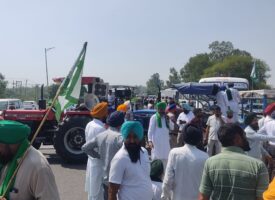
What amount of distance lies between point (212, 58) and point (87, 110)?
96.4 metres

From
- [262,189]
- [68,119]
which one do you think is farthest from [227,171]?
[68,119]

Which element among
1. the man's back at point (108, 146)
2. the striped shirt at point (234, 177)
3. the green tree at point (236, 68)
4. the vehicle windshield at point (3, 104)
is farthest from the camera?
the green tree at point (236, 68)

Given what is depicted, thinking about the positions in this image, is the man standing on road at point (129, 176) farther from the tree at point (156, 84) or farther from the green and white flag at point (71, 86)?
the tree at point (156, 84)

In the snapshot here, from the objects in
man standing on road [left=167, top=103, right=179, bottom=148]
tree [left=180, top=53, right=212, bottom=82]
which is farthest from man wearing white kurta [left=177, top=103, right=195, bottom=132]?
tree [left=180, top=53, right=212, bottom=82]

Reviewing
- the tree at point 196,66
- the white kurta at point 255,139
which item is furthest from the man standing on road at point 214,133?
the tree at point 196,66

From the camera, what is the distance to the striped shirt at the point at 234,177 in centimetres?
338

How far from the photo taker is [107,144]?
4840mm

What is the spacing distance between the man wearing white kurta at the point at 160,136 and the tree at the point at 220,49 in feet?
324

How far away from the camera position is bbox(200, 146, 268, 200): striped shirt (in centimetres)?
338

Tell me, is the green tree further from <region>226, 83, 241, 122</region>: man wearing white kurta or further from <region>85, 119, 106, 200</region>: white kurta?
<region>85, 119, 106, 200</region>: white kurta

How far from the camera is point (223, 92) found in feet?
41.9

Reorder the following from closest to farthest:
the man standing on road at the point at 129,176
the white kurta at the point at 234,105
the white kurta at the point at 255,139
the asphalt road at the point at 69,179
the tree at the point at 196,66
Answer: the man standing on road at the point at 129,176
the white kurta at the point at 255,139
the asphalt road at the point at 69,179
the white kurta at the point at 234,105
the tree at the point at 196,66

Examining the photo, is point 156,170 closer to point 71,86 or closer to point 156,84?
point 71,86

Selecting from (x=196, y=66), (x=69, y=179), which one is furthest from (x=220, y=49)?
(x=69, y=179)
